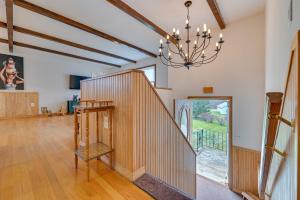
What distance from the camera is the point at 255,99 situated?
3.91 meters

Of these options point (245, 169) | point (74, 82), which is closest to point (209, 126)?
point (245, 169)

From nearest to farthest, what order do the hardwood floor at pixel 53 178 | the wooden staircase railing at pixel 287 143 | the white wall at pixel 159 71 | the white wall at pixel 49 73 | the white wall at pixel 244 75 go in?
the wooden staircase railing at pixel 287 143 → the hardwood floor at pixel 53 178 → the white wall at pixel 244 75 → the white wall at pixel 159 71 → the white wall at pixel 49 73

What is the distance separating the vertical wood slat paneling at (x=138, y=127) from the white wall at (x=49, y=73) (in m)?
6.48

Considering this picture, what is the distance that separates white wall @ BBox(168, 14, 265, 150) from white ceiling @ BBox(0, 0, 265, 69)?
1.41 feet

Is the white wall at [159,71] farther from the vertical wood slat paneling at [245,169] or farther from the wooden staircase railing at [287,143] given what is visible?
the wooden staircase railing at [287,143]

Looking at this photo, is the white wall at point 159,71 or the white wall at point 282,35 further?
the white wall at point 159,71

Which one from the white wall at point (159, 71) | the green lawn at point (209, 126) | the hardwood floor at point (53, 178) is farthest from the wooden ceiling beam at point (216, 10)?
the green lawn at point (209, 126)

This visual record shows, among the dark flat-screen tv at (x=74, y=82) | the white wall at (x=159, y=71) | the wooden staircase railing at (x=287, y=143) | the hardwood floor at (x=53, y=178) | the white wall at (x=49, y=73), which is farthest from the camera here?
the dark flat-screen tv at (x=74, y=82)

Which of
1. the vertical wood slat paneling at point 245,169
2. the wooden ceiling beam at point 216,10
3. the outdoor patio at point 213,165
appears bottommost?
the outdoor patio at point 213,165

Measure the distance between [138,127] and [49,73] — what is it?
8058 mm

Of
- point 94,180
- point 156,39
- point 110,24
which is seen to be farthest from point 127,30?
point 94,180

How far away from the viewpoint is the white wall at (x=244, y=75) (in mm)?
3846

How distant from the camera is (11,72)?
681 cm

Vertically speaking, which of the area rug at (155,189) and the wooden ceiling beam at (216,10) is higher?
the wooden ceiling beam at (216,10)
